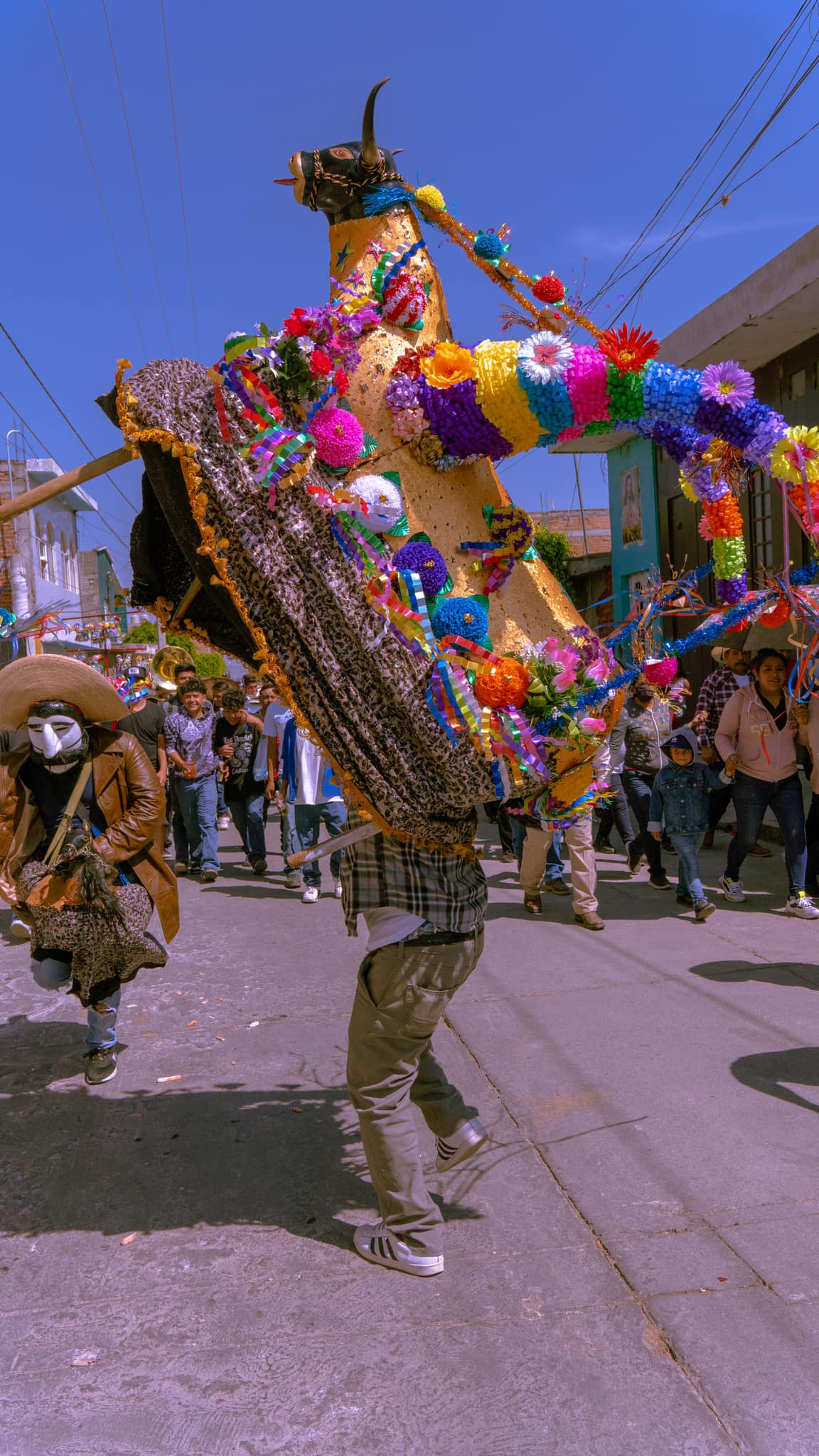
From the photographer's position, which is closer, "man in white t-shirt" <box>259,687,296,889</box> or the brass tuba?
"man in white t-shirt" <box>259,687,296,889</box>

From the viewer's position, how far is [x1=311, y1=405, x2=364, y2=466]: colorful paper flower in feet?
9.14

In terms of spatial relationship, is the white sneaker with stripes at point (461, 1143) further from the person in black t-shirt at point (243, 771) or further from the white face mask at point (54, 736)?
the person in black t-shirt at point (243, 771)

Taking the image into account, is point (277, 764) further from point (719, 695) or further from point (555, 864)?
point (719, 695)

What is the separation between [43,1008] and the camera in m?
5.78

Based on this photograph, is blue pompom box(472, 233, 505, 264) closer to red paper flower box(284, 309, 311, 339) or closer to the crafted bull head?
the crafted bull head

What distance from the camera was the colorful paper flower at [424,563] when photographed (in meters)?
2.80

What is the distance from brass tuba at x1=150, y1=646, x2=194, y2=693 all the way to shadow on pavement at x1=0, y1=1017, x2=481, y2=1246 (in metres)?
5.83

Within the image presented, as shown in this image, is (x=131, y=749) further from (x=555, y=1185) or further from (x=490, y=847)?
(x=490, y=847)

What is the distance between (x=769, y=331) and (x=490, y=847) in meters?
6.45

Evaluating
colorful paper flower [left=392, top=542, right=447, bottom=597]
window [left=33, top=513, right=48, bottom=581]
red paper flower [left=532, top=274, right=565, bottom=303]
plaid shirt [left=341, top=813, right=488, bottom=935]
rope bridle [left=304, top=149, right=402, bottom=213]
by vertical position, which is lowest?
plaid shirt [left=341, top=813, right=488, bottom=935]

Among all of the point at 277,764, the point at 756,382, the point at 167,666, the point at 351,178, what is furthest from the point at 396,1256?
the point at 756,382

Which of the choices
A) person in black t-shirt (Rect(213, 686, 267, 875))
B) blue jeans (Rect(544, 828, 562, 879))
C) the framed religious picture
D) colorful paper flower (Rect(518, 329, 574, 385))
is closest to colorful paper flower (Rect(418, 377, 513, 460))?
colorful paper flower (Rect(518, 329, 574, 385))

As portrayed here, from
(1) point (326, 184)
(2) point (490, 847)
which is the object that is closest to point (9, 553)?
(2) point (490, 847)

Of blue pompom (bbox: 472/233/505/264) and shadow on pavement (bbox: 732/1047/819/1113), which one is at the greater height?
blue pompom (bbox: 472/233/505/264)
